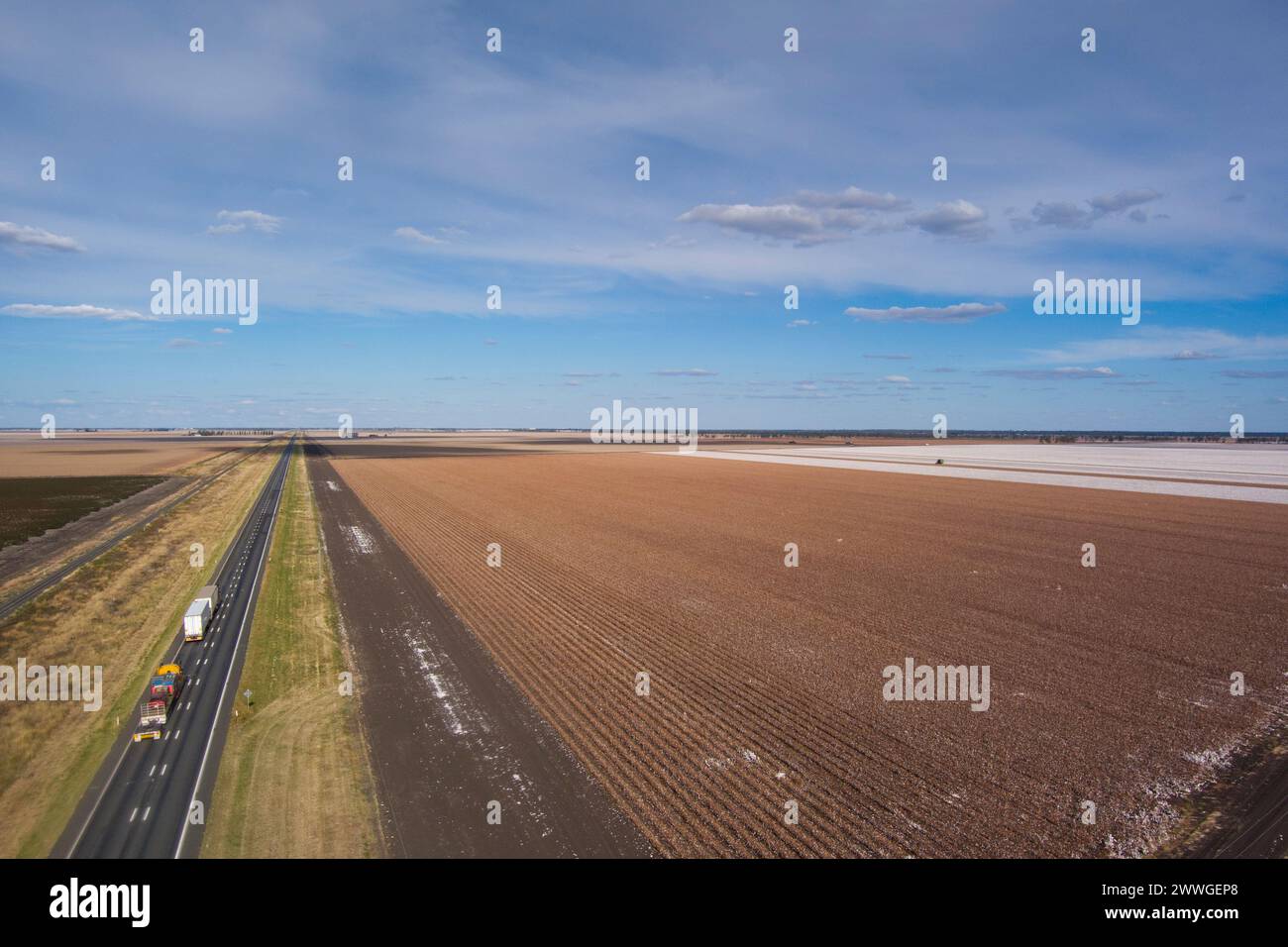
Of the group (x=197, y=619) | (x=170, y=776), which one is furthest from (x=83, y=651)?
(x=170, y=776)

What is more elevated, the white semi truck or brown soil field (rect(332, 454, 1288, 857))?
the white semi truck

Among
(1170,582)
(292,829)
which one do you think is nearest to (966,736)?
(292,829)

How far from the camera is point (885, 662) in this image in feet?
65.9

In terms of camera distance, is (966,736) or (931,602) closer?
(966,736)

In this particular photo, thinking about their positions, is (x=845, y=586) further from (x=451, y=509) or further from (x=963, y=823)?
(x=451, y=509)

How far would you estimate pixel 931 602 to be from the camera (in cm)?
2633

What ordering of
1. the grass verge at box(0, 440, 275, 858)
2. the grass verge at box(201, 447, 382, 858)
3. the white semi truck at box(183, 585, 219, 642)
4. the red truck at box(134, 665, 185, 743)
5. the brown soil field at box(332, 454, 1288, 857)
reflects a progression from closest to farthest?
the grass verge at box(201, 447, 382, 858) → the brown soil field at box(332, 454, 1288, 857) → the grass verge at box(0, 440, 275, 858) → the red truck at box(134, 665, 185, 743) → the white semi truck at box(183, 585, 219, 642)

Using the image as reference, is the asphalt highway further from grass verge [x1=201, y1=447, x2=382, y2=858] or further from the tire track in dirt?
the tire track in dirt

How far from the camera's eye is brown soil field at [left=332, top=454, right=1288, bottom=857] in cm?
1251

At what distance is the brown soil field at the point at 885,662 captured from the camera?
12.5 metres

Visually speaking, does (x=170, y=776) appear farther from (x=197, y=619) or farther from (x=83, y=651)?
(x=83, y=651)

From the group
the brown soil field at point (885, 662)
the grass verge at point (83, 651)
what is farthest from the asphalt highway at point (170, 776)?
the brown soil field at point (885, 662)

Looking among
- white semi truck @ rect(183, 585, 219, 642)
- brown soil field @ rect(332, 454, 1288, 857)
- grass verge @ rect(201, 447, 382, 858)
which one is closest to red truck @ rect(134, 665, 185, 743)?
grass verge @ rect(201, 447, 382, 858)
